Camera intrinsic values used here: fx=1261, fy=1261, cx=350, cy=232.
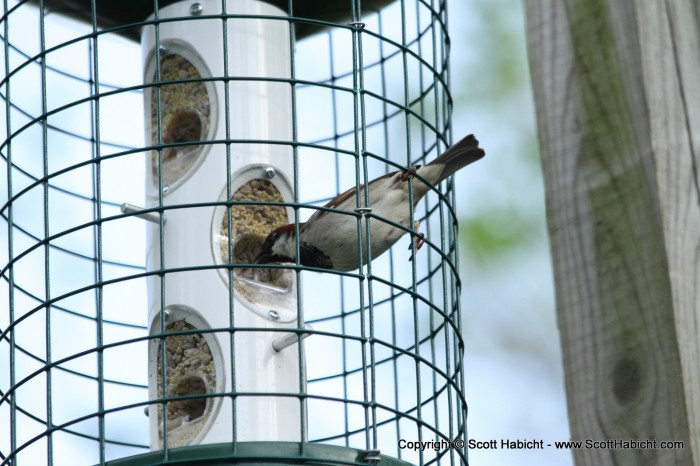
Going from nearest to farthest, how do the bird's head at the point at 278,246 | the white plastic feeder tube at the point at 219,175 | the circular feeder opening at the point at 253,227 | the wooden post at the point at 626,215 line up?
the wooden post at the point at 626,215 → the white plastic feeder tube at the point at 219,175 → the bird's head at the point at 278,246 → the circular feeder opening at the point at 253,227

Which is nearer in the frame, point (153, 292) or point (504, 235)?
point (153, 292)

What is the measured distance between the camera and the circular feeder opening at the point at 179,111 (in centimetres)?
378

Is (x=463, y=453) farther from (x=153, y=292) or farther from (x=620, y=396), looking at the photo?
(x=620, y=396)

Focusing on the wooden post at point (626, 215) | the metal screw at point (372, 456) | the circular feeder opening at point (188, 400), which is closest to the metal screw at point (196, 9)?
the circular feeder opening at point (188, 400)

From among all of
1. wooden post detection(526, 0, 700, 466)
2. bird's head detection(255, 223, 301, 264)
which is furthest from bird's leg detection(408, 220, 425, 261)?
wooden post detection(526, 0, 700, 466)

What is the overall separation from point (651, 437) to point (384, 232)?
1.98 m

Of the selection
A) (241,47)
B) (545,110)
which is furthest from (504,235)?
(545,110)

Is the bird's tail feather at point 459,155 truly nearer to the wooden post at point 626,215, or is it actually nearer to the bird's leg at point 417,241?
the bird's leg at point 417,241

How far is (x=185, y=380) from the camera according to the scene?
3533 millimetres

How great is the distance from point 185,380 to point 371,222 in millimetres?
732

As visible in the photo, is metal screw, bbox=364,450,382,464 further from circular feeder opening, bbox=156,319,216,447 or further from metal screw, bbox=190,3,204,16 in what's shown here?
metal screw, bbox=190,3,204,16

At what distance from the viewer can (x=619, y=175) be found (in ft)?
6.23

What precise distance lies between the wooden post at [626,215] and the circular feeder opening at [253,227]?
178cm

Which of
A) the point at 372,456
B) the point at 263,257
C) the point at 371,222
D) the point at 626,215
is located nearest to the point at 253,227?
the point at 263,257
